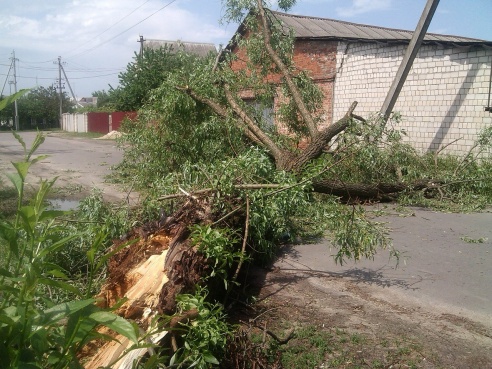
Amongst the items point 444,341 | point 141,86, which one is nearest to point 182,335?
point 444,341

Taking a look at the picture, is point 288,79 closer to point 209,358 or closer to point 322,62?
point 322,62

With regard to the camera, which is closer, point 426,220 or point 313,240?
point 313,240

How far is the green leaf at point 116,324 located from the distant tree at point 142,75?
2133cm

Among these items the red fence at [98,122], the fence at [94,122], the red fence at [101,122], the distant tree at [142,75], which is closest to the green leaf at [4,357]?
the distant tree at [142,75]

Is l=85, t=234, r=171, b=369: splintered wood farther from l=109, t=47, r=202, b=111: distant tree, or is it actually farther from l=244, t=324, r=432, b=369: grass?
l=109, t=47, r=202, b=111: distant tree

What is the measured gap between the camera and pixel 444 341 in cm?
368

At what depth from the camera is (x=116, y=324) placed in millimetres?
1707

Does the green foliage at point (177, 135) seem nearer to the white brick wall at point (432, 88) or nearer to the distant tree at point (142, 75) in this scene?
the white brick wall at point (432, 88)

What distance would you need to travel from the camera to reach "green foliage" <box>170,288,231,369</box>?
3074mm

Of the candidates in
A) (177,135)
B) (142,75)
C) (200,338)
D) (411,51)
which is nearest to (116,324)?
(200,338)

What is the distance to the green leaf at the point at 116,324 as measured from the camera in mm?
1688

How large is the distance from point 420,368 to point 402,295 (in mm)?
1275

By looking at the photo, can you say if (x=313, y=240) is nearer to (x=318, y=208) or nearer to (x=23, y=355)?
(x=318, y=208)

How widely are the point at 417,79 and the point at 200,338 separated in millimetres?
10308
